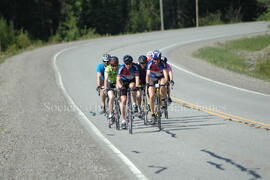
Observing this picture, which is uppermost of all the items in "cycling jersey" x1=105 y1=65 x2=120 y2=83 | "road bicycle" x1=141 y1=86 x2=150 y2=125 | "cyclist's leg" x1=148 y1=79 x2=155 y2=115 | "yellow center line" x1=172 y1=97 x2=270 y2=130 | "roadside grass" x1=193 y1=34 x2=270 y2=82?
"cycling jersey" x1=105 y1=65 x2=120 y2=83

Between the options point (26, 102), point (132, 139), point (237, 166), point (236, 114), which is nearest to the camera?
point (237, 166)

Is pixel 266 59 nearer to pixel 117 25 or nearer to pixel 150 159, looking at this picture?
pixel 150 159

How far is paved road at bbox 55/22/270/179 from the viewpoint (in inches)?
289

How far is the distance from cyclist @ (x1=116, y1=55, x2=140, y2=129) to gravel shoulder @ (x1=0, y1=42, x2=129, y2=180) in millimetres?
1229

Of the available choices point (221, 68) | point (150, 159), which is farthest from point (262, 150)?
point (221, 68)

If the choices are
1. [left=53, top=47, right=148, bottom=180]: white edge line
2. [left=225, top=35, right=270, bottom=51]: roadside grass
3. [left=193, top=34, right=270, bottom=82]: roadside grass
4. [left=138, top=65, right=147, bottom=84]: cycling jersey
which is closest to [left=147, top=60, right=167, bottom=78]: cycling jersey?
[left=138, top=65, right=147, bottom=84]: cycling jersey

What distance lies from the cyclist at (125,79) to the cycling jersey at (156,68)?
0.62m

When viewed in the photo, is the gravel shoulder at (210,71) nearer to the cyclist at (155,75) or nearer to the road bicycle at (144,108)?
the cyclist at (155,75)

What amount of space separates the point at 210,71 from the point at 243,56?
802cm

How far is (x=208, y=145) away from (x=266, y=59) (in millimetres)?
17810

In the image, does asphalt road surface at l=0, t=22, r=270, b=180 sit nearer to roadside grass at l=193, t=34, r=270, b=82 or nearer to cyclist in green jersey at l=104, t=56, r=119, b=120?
cyclist in green jersey at l=104, t=56, r=119, b=120

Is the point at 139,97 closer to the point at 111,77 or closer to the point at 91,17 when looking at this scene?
the point at 111,77

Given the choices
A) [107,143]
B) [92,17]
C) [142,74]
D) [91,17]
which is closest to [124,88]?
[142,74]

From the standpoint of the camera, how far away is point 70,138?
33.6 feet
